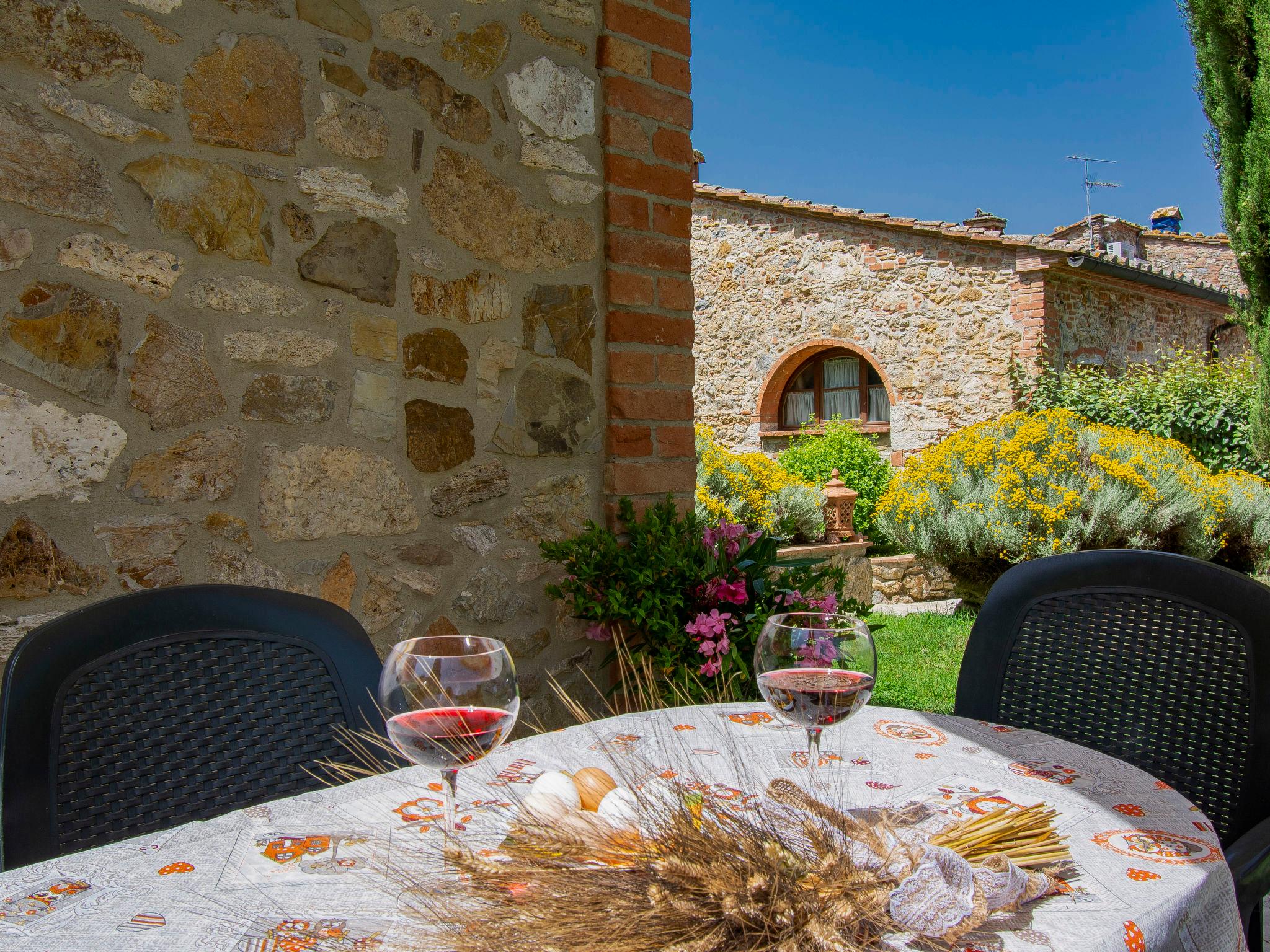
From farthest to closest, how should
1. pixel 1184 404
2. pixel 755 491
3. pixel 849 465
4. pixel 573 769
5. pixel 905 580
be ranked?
pixel 849 465 → pixel 1184 404 → pixel 755 491 → pixel 905 580 → pixel 573 769

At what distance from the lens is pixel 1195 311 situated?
12.0m

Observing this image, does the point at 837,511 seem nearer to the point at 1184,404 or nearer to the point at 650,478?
the point at 1184,404

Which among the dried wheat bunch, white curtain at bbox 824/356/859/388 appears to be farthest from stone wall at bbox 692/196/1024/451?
the dried wheat bunch

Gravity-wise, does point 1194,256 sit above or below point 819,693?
above

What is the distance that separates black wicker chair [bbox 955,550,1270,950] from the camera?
1294 millimetres

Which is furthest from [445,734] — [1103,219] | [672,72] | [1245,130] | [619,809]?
[1103,219]

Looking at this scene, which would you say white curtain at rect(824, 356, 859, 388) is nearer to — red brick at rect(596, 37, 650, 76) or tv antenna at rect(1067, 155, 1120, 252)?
tv antenna at rect(1067, 155, 1120, 252)

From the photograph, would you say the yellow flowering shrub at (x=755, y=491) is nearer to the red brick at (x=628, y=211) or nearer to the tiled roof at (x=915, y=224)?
the tiled roof at (x=915, y=224)

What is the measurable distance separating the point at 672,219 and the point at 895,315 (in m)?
8.86

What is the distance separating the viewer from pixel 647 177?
100 inches

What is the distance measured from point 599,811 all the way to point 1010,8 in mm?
22854

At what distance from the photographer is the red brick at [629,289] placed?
8.05 ft

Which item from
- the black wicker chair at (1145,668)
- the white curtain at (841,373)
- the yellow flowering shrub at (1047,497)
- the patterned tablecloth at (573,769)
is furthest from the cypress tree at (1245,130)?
the patterned tablecloth at (573,769)

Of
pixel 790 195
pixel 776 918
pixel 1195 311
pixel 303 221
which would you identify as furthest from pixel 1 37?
pixel 1195 311
